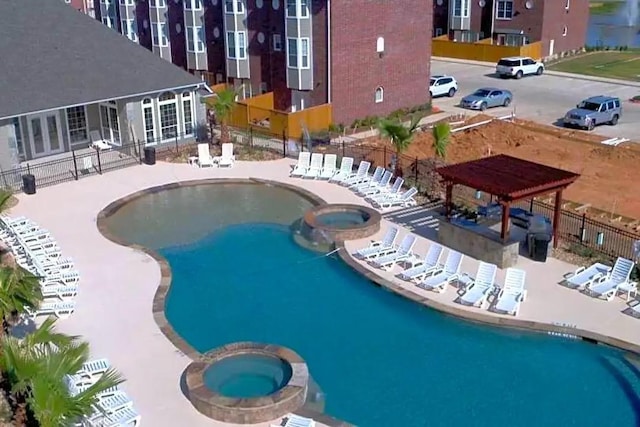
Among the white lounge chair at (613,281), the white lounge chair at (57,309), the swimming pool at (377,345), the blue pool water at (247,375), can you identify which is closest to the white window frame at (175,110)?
the swimming pool at (377,345)

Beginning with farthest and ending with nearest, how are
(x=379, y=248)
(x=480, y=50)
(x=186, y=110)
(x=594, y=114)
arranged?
(x=480, y=50)
(x=594, y=114)
(x=186, y=110)
(x=379, y=248)

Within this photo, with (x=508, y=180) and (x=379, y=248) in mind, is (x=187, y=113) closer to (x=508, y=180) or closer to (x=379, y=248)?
(x=379, y=248)

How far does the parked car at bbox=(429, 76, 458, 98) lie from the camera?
45531mm

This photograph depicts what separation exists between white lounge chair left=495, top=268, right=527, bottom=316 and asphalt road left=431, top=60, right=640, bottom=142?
65.4 feet

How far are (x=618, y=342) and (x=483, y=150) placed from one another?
17.4 m

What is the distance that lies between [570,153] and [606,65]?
28.5 meters

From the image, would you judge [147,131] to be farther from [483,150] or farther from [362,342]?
[362,342]

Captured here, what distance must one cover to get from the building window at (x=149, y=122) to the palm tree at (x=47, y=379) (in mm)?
21790

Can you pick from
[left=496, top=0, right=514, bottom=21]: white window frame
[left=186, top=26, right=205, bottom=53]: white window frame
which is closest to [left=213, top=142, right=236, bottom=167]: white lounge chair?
[left=186, top=26, right=205, bottom=53]: white window frame

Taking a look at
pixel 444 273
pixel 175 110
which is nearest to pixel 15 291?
pixel 444 273

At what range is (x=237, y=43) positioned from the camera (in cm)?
4169

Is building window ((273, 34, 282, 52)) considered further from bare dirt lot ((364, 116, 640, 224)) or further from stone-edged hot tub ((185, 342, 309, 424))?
stone-edged hot tub ((185, 342, 309, 424))

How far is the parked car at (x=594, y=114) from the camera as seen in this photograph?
3722 cm

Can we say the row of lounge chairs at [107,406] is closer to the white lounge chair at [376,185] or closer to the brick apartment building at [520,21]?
the white lounge chair at [376,185]
